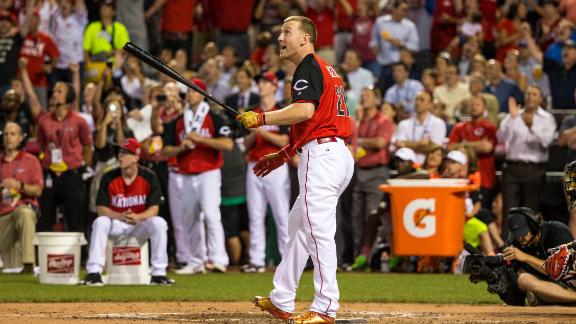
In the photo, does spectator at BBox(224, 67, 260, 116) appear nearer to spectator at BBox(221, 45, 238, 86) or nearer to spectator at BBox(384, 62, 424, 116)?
spectator at BBox(221, 45, 238, 86)

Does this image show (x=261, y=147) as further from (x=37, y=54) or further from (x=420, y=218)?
(x=37, y=54)

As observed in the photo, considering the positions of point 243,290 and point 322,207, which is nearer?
point 322,207

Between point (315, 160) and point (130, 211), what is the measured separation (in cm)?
496

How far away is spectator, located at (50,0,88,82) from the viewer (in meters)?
19.4

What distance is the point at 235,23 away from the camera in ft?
69.2

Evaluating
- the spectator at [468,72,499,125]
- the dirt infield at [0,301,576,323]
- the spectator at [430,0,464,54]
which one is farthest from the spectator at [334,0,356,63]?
the dirt infield at [0,301,576,323]

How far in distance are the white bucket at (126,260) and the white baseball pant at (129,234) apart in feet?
0.27

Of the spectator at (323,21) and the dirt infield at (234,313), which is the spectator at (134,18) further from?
the dirt infield at (234,313)

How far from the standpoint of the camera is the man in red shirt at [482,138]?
53.7ft

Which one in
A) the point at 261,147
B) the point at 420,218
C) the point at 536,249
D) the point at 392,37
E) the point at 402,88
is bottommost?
the point at 536,249

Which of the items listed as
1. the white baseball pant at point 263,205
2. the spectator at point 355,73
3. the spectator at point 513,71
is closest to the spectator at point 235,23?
the spectator at point 355,73

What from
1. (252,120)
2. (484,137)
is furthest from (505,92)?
(252,120)

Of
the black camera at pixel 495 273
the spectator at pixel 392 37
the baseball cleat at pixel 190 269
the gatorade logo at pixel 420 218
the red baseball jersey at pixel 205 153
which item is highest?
the spectator at pixel 392 37

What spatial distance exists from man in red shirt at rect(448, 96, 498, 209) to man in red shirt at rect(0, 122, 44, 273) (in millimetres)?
5806
